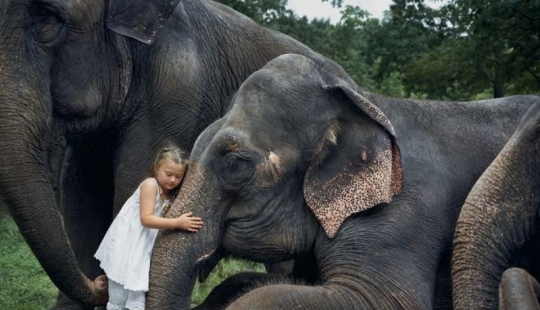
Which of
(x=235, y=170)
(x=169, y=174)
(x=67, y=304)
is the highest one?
(x=235, y=170)

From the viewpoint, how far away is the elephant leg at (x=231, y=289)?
5.77 meters

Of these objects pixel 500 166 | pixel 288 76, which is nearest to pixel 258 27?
pixel 288 76

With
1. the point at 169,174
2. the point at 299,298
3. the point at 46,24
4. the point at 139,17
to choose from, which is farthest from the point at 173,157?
the point at 139,17

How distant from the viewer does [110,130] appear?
271 inches

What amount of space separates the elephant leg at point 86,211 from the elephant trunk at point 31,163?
36.9 inches

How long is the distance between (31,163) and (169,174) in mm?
785

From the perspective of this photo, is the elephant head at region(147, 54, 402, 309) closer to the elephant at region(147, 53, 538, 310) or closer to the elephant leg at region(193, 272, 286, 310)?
the elephant at region(147, 53, 538, 310)

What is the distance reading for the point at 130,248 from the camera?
5.72 m

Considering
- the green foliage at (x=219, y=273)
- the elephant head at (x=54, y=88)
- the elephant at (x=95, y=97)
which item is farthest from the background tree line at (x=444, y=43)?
the elephant head at (x=54, y=88)

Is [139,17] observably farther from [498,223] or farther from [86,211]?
[498,223]

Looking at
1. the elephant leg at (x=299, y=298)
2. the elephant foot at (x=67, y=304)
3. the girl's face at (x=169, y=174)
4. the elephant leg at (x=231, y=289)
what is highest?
the girl's face at (x=169, y=174)

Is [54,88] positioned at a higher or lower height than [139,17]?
lower

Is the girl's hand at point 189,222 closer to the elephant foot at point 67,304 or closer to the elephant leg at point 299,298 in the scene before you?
the elephant leg at point 299,298

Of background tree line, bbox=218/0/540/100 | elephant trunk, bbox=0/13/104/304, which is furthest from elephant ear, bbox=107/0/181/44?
background tree line, bbox=218/0/540/100
